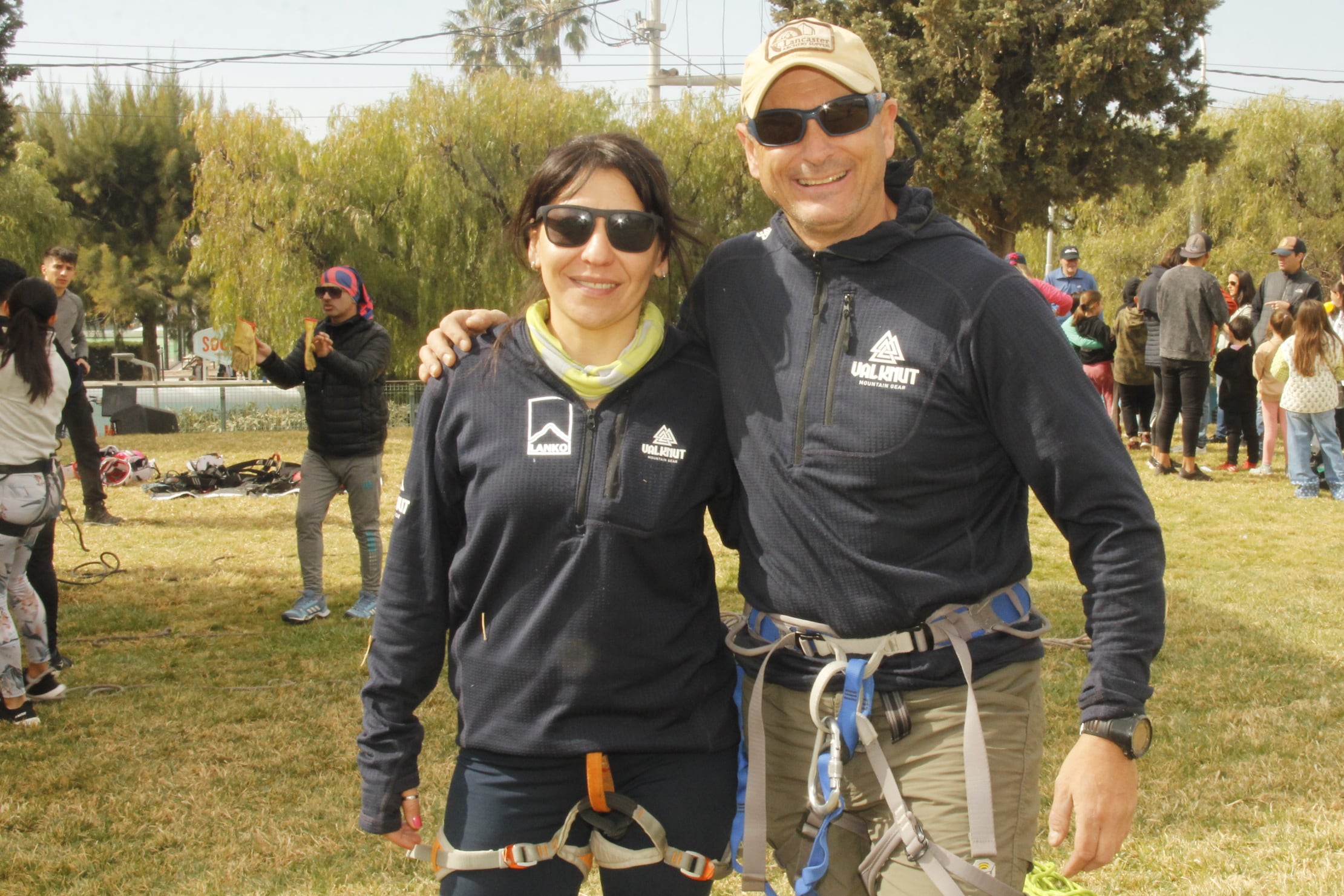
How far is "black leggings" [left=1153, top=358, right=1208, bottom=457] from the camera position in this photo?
11023 millimetres

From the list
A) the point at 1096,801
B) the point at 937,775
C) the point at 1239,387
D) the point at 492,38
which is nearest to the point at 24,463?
the point at 937,775

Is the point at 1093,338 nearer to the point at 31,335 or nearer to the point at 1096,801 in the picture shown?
the point at 31,335

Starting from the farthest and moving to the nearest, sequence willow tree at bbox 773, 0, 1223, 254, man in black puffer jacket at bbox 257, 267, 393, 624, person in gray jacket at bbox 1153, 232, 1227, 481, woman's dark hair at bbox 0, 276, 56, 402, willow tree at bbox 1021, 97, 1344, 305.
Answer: willow tree at bbox 1021, 97, 1344, 305, willow tree at bbox 773, 0, 1223, 254, person in gray jacket at bbox 1153, 232, 1227, 481, man in black puffer jacket at bbox 257, 267, 393, 624, woman's dark hair at bbox 0, 276, 56, 402

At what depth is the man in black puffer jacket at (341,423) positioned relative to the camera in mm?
6762

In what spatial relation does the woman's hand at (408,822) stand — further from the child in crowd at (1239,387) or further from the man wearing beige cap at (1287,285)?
the child in crowd at (1239,387)

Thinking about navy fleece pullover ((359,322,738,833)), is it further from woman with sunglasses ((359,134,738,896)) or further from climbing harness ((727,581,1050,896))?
climbing harness ((727,581,1050,896))

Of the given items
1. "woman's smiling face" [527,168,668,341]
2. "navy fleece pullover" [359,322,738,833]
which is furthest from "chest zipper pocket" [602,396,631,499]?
"woman's smiling face" [527,168,668,341]

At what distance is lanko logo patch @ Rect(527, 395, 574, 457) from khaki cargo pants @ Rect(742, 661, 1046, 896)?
67 centimetres

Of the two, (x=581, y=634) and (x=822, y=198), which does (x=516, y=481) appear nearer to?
(x=581, y=634)

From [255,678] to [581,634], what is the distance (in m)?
4.41

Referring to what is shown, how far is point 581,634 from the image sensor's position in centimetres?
216

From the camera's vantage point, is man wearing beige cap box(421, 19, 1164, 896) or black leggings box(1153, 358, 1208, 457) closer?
man wearing beige cap box(421, 19, 1164, 896)

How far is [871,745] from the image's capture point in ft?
7.00

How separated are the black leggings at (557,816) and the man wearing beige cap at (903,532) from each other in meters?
0.15
